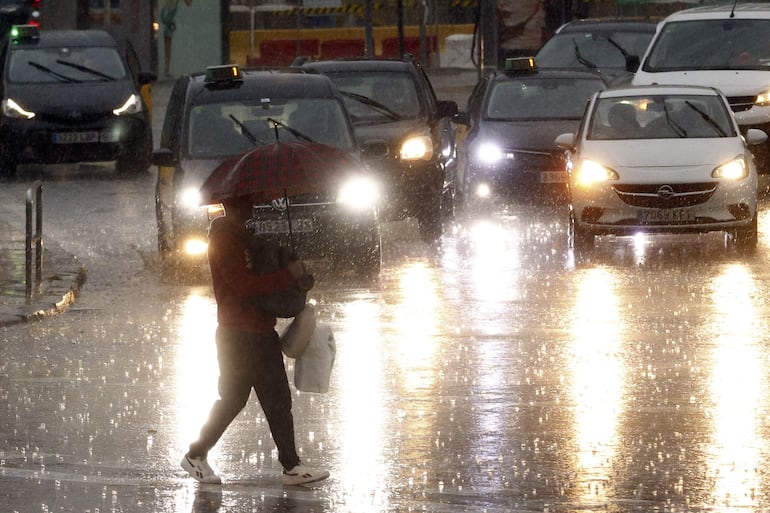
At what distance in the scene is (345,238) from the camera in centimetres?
1568

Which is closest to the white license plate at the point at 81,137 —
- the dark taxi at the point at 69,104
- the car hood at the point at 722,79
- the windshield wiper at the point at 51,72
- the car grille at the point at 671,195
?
the dark taxi at the point at 69,104

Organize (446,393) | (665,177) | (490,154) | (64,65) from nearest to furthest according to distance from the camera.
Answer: (446,393)
(665,177)
(490,154)
(64,65)

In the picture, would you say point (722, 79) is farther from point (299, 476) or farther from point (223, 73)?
point (299, 476)

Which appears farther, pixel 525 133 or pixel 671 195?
pixel 525 133

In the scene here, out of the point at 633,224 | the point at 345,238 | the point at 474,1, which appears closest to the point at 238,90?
the point at 345,238

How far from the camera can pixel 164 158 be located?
16438mm

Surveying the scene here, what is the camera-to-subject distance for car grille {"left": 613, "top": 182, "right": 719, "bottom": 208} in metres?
17.0

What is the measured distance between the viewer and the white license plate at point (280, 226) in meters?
15.5

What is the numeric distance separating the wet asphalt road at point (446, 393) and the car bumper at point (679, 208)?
0.31 metres

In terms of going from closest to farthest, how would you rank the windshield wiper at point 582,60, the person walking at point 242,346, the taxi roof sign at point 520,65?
the person walking at point 242,346 < the taxi roof sign at point 520,65 < the windshield wiper at point 582,60

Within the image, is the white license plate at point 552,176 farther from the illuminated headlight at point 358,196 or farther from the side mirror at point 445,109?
the illuminated headlight at point 358,196

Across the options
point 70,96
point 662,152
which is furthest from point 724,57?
point 70,96

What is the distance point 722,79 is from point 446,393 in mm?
12838

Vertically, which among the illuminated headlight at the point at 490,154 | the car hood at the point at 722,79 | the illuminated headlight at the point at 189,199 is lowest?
the illuminated headlight at the point at 189,199
